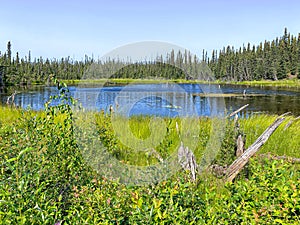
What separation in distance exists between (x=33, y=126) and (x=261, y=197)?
232cm

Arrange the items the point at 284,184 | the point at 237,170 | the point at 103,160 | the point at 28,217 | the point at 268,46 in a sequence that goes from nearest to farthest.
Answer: the point at 28,217 < the point at 284,184 < the point at 103,160 < the point at 237,170 < the point at 268,46

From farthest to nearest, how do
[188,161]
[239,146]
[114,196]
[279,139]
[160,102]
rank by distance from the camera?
[160,102]
[279,139]
[239,146]
[188,161]
[114,196]

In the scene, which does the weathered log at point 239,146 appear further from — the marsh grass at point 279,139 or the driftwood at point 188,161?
the driftwood at point 188,161

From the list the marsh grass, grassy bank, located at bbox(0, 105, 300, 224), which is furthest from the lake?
grassy bank, located at bbox(0, 105, 300, 224)

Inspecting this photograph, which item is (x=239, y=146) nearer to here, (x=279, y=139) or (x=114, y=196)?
(x=279, y=139)

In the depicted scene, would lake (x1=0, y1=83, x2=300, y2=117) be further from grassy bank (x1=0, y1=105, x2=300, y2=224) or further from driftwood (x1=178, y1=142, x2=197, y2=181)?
driftwood (x1=178, y1=142, x2=197, y2=181)

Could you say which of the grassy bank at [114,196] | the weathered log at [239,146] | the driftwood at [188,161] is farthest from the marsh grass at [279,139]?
the driftwood at [188,161]

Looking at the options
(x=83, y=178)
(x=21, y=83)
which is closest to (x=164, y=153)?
(x=83, y=178)

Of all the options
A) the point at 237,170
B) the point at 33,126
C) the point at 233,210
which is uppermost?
the point at 33,126

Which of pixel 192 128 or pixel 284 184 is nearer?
pixel 284 184

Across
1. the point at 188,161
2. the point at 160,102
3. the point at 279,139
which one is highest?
the point at 160,102

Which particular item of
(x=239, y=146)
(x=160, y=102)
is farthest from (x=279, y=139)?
(x=160, y=102)

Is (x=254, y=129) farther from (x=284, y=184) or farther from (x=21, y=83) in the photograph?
(x=21, y=83)

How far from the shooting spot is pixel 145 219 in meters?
1.76
